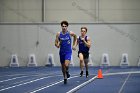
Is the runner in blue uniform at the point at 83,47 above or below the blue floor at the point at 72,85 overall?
Result: above

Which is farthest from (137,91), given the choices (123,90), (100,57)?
(100,57)

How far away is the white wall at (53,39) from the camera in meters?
27.7

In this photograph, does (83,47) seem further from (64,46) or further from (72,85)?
(72,85)

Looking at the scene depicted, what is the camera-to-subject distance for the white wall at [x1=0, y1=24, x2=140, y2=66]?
27703 mm

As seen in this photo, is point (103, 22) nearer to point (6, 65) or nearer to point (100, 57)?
point (100, 57)

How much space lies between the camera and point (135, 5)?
27953mm

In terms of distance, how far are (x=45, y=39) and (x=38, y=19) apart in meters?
1.55

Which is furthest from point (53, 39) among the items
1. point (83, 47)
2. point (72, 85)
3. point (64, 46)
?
point (72, 85)

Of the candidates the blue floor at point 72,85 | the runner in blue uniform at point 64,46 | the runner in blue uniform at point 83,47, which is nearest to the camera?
the blue floor at point 72,85

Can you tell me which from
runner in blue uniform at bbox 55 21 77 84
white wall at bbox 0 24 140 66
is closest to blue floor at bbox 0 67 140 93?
runner in blue uniform at bbox 55 21 77 84

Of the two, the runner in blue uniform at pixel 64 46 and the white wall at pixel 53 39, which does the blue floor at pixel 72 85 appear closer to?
the runner in blue uniform at pixel 64 46

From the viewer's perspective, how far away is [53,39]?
92.4 ft

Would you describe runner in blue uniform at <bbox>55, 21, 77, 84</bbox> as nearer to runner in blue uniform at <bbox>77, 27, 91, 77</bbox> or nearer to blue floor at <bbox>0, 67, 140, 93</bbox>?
blue floor at <bbox>0, 67, 140, 93</bbox>

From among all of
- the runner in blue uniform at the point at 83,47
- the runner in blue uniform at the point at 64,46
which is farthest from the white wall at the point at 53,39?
the runner in blue uniform at the point at 64,46
